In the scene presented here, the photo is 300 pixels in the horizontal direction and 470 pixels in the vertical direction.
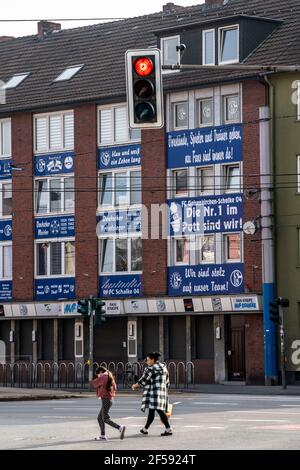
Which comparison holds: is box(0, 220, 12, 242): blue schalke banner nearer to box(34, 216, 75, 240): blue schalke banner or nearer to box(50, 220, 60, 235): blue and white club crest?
box(34, 216, 75, 240): blue schalke banner

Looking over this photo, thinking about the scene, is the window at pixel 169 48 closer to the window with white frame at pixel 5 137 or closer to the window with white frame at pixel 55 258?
the window with white frame at pixel 55 258

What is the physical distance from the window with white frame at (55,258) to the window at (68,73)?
274 inches

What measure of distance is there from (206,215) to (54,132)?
29.8 ft

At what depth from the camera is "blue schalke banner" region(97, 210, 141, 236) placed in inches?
2320

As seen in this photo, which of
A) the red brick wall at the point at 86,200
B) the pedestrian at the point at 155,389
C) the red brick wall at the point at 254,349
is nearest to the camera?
the pedestrian at the point at 155,389

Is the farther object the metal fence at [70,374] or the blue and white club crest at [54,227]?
the blue and white club crest at [54,227]

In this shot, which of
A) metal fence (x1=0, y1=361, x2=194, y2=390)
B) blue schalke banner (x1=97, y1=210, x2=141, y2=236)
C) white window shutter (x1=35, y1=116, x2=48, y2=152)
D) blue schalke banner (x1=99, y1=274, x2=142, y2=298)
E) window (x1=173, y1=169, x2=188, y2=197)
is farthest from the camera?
white window shutter (x1=35, y1=116, x2=48, y2=152)

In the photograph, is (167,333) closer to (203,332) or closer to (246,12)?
(203,332)

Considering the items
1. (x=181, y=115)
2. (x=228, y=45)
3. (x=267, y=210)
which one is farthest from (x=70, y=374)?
(x=228, y=45)

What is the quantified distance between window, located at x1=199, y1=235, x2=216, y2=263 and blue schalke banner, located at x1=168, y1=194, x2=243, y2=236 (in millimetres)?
281

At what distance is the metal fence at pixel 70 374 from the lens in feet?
186

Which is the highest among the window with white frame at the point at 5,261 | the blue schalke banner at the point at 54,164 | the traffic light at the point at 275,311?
the blue schalke banner at the point at 54,164

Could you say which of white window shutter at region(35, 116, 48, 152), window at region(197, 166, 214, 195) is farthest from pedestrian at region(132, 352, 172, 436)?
white window shutter at region(35, 116, 48, 152)

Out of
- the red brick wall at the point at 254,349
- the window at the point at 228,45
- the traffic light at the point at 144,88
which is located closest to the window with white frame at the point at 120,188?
the window at the point at 228,45
